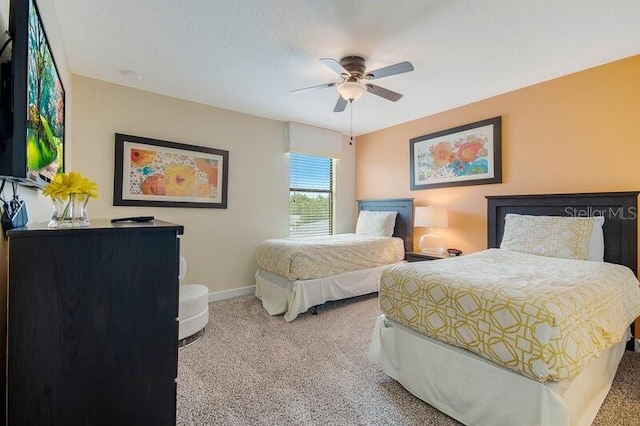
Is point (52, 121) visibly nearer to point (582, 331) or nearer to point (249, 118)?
point (249, 118)

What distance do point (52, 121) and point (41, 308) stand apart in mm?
1298

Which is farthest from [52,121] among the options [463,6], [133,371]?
[463,6]

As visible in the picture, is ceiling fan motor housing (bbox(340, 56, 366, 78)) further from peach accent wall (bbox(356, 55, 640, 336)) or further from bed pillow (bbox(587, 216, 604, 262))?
bed pillow (bbox(587, 216, 604, 262))

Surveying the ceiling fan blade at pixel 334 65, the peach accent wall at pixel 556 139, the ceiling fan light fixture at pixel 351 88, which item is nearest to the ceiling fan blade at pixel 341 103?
the ceiling fan light fixture at pixel 351 88

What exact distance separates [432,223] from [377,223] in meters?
0.94

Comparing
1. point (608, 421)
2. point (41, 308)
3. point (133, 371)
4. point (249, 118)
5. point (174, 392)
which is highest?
point (249, 118)

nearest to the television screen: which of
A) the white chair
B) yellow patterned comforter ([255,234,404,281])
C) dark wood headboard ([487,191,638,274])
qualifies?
the white chair

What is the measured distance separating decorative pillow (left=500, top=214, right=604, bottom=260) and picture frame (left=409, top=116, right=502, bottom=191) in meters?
0.77

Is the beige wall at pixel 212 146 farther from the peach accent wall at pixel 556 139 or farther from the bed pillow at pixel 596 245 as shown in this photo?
the bed pillow at pixel 596 245

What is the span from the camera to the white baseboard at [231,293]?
3746 millimetres

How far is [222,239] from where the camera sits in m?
3.86

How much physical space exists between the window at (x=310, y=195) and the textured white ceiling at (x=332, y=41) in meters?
1.50

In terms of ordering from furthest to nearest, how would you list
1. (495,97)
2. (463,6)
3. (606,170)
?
(495,97)
(606,170)
(463,6)

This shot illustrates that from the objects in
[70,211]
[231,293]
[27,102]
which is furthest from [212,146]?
[27,102]
